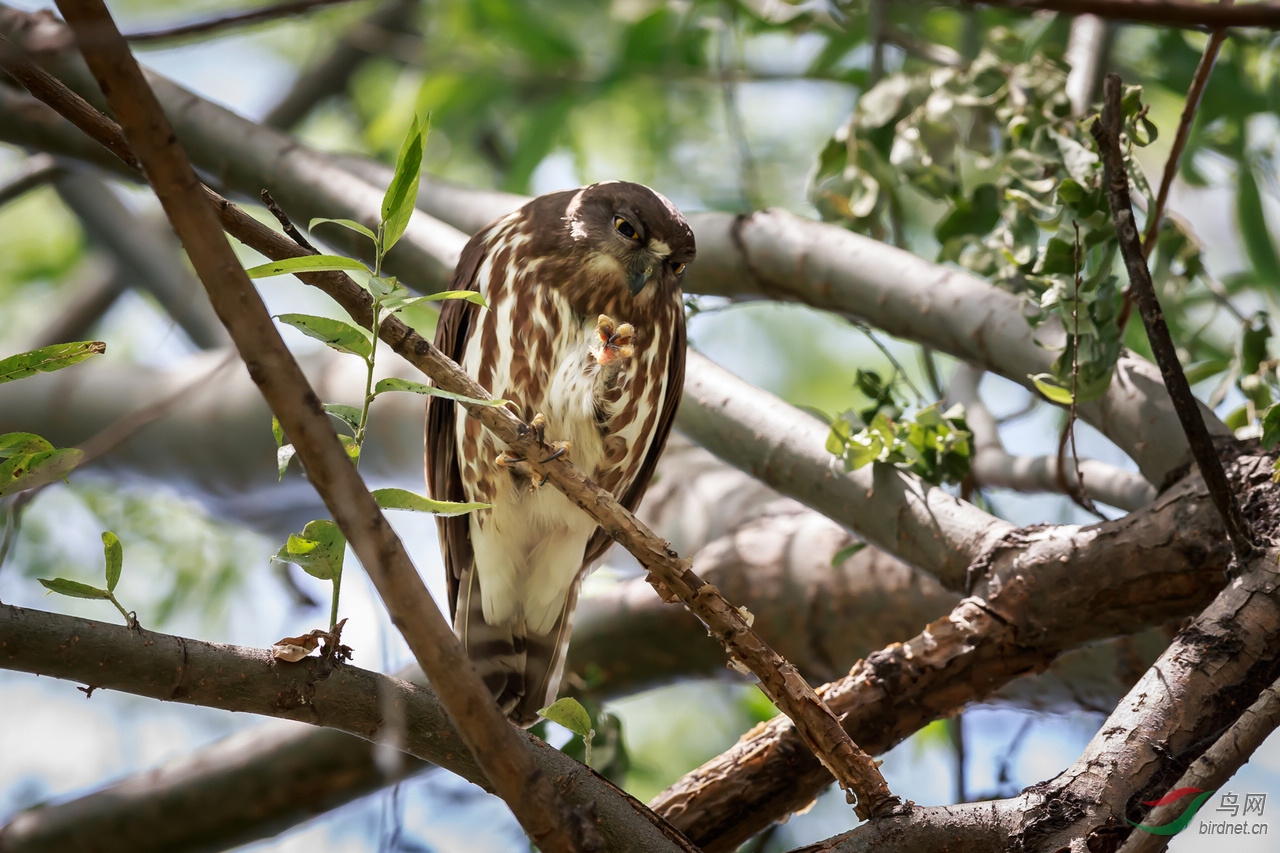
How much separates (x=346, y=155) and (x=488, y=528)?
64.5 inches

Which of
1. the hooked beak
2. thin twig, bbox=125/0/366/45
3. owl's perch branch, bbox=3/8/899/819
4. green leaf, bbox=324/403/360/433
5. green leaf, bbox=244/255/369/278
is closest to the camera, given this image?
thin twig, bbox=125/0/366/45

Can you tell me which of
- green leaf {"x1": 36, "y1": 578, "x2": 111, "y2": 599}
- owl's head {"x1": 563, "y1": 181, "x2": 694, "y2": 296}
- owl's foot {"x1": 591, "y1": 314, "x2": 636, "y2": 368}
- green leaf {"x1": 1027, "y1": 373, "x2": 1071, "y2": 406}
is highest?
owl's head {"x1": 563, "y1": 181, "x2": 694, "y2": 296}

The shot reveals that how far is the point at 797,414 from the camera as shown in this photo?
3.09 meters

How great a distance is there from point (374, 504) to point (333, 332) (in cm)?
42

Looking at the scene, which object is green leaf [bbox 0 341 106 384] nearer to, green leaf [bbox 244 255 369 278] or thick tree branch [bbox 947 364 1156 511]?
green leaf [bbox 244 255 369 278]

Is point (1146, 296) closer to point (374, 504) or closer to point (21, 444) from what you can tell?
point (374, 504)

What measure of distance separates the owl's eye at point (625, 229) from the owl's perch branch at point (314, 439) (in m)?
1.95

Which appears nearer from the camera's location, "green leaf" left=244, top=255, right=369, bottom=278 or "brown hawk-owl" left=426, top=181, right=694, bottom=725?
"green leaf" left=244, top=255, right=369, bottom=278

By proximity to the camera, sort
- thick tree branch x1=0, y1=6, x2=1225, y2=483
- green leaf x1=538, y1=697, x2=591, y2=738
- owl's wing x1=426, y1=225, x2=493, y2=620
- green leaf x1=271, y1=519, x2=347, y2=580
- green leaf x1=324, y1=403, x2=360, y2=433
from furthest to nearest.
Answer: owl's wing x1=426, y1=225, x2=493, y2=620 → thick tree branch x1=0, y1=6, x2=1225, y2=483 → green leaf x1=538, y1=697, x2=591, y2=738 → green leaf x1=324, y1=403, x2=360, y2=433 → green leaf x1=271, y1=519, x2=347, y2=580

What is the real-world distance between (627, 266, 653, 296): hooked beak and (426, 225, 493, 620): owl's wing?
481 millimetres

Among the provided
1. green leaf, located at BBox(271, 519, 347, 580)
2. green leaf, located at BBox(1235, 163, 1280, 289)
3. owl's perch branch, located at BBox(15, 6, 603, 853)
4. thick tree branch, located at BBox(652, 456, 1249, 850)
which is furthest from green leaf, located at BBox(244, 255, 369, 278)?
green leaf, located at BBox(1235, 163, 1280, 289)

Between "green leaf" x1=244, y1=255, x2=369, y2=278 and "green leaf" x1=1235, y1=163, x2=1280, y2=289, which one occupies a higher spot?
"green leaf" x1=1235, y1=163, x2=1280, y2=289

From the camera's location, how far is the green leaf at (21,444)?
5.36ft

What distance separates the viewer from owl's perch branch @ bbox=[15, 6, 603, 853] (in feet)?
3.73
